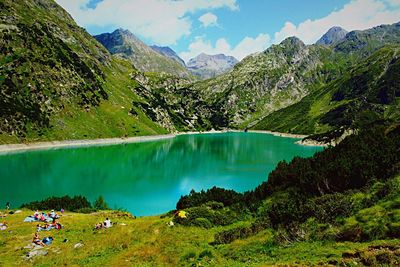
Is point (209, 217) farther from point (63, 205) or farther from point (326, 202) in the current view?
point (63, 205)

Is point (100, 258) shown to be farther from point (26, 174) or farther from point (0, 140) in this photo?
point (0, 140)

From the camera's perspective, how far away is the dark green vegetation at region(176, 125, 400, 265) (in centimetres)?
2031

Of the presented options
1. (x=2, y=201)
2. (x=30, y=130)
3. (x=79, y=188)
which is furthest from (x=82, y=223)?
(x=30, y=130)

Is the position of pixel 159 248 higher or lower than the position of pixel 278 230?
lower

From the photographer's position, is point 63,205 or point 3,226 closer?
point 3,226

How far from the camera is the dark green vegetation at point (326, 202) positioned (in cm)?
2031

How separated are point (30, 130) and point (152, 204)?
15482 centimetres

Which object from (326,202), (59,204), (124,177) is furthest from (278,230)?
(124,177)

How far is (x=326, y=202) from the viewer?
26156mm

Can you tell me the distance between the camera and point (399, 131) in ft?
129

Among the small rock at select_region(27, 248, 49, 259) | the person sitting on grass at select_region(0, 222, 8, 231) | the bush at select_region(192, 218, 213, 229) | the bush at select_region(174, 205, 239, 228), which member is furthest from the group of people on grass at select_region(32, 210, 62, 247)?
the bush at select_region(192, 218, 213, 229)

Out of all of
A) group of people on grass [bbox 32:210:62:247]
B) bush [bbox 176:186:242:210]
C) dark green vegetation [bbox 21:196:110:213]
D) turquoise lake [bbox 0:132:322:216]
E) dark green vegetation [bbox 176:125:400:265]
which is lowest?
turquoise lake [bbox 0:132:322:216]

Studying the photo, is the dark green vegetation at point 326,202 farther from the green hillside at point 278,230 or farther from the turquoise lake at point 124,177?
the turquoise lake at point 124,177

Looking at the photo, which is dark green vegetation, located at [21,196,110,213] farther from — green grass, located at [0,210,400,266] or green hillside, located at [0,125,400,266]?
green grass, located at [0,210,400,266]
